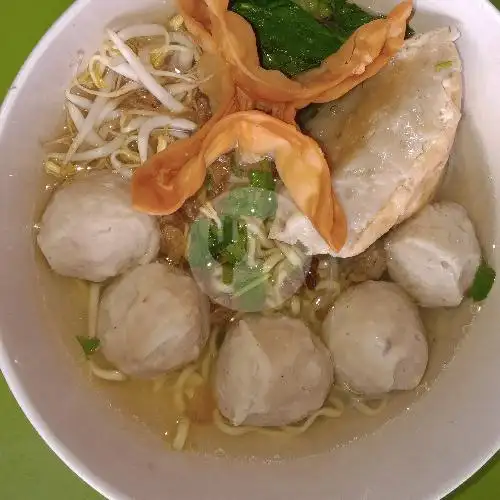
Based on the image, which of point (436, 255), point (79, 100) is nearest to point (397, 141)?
point (436, 255)

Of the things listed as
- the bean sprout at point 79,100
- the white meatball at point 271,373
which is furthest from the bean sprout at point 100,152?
the white meatball at point 271,373

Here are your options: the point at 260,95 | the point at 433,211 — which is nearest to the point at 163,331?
the point at 260,95

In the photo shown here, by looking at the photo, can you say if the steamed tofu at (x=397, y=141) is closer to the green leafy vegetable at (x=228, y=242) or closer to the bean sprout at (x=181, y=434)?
the green leafy vegetable at (x=228, y=242)

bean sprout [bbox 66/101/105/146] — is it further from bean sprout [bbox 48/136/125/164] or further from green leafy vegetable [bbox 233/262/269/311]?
green leafy vegetable [bbox 233/262/269/311]

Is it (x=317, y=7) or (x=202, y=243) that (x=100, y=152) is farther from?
(x=317, y=7)

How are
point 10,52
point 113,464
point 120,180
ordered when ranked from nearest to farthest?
point 113,464, point 120,180, point 10,52

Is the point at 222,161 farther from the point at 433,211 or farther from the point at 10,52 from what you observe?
the point at 10,52

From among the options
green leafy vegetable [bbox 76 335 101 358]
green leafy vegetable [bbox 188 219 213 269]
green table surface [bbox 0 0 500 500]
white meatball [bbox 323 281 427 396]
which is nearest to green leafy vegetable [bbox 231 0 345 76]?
green leafy vegetable [bbox 188 219 213 269]
